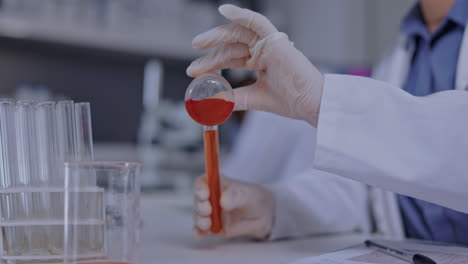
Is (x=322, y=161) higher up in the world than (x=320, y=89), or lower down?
→ lower down

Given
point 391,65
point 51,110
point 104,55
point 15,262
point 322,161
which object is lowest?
point 15,262

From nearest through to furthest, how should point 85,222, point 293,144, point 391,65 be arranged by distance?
point 85,222, point 391,65, point 293,144

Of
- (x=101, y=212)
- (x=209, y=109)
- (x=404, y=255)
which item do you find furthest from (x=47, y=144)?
(x=404, y=255)

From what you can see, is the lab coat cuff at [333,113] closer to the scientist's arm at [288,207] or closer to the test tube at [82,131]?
the scientist's arm at [288,207]

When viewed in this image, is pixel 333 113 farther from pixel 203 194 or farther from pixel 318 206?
pixel 318 206

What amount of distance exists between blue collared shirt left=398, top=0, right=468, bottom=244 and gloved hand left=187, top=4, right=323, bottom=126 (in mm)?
477

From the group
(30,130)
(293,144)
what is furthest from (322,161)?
(293,144)

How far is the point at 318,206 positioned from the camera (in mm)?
1283

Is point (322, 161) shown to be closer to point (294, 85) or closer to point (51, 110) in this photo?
point (294, 85)

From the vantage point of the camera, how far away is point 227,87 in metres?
0.85

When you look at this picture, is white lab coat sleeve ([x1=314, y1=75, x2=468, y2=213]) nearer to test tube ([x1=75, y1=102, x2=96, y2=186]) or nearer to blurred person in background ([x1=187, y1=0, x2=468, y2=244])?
blurred person in background ([x1=187, y1=0, x2=468, y2=244])

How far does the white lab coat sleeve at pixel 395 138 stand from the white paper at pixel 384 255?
8 centimetres

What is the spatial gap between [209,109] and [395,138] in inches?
12.7

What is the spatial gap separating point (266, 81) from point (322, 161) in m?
0.20
